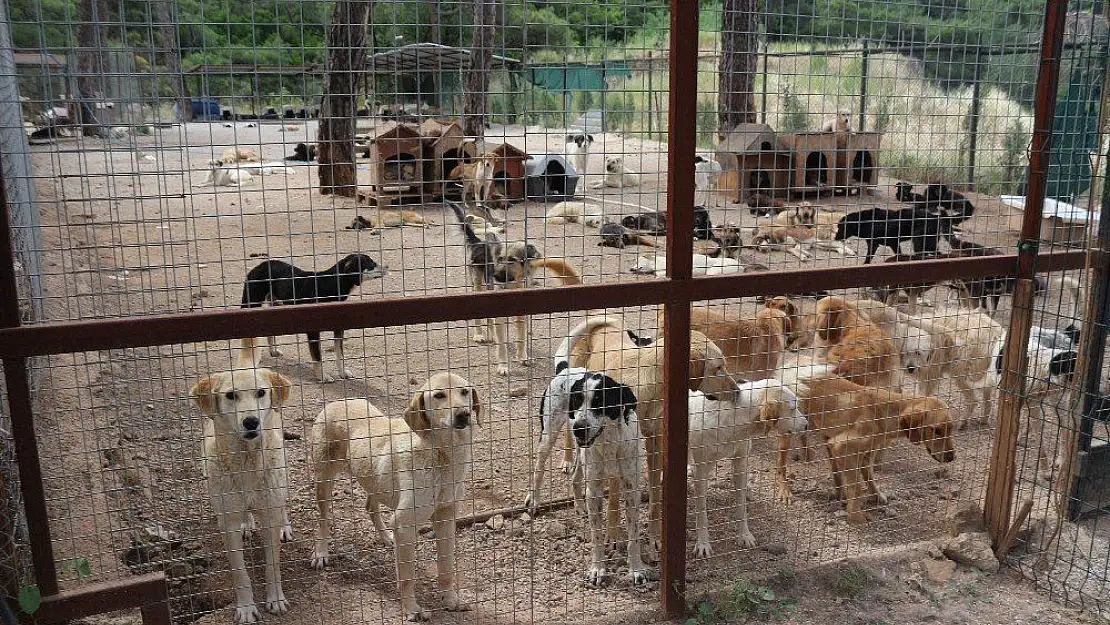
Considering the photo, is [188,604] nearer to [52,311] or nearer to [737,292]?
[737,292]

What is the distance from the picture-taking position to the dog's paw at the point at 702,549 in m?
4.80

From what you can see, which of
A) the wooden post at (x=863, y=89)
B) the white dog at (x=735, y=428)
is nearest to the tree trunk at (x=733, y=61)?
the wooden post at (x=863, y=89)

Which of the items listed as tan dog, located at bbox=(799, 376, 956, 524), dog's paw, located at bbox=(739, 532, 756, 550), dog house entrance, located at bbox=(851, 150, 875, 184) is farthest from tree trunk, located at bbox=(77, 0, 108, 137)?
dog house entrance, located at bbox=(851, 150, 875, 184)

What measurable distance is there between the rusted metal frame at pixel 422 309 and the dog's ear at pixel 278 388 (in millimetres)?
806

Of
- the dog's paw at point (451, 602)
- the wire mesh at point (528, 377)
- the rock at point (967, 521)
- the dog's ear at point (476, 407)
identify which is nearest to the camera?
the wire mesh at point (528, 377)

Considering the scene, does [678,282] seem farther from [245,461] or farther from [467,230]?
[467,230]

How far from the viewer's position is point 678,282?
12.2ft

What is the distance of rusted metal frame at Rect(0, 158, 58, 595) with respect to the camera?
298 centimetres

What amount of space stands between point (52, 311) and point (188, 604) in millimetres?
4445

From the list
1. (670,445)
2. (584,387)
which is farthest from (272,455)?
(670,445)

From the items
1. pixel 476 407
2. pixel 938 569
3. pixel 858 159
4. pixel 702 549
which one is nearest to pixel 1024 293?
pixel 938 569

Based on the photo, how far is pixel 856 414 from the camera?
17.3 feet

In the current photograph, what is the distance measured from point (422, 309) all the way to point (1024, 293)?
3.16 metres

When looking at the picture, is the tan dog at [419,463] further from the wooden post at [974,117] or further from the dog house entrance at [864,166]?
the dog house entrance at [864,166]
